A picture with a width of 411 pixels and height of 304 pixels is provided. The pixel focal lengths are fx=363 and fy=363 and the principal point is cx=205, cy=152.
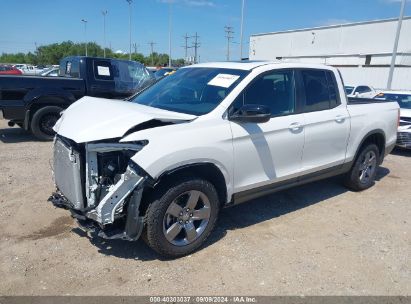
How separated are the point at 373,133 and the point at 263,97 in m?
2.41

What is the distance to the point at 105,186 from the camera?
3.29 metres

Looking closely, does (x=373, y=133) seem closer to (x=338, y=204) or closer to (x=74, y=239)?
(x=338, y=204)

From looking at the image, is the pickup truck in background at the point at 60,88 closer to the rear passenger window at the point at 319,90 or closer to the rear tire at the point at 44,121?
the rear tire at the point at 44,121

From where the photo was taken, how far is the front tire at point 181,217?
10.8 ft

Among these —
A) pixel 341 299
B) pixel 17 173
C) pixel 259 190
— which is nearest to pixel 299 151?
pixel 259 190

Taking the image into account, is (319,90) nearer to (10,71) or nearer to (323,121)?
(323,121)

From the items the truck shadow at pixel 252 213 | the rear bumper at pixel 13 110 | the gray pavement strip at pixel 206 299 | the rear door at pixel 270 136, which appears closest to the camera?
the gray pavement strip at pixel 206 299

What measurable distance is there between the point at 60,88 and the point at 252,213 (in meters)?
5.86

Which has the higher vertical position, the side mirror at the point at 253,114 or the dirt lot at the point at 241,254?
the side mirror at the point at 253,114

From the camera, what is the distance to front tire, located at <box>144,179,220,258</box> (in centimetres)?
330

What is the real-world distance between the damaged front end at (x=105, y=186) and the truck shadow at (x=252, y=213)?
466mm

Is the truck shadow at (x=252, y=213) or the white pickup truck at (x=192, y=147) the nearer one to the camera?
the white pickup truck at (x=192, y=147)

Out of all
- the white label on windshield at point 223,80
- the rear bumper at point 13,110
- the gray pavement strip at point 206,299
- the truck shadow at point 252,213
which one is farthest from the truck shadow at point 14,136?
the gray pavement strip at point 206,299

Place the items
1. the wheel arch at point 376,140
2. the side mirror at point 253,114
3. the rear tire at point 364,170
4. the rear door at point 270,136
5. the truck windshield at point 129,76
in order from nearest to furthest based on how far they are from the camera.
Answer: the side mirror at point 253,114 < the rear door at point 270,136 < the wheel arch at point 376,140 < the rear tire at point 364,170 < the truck windshield at point 129,76
